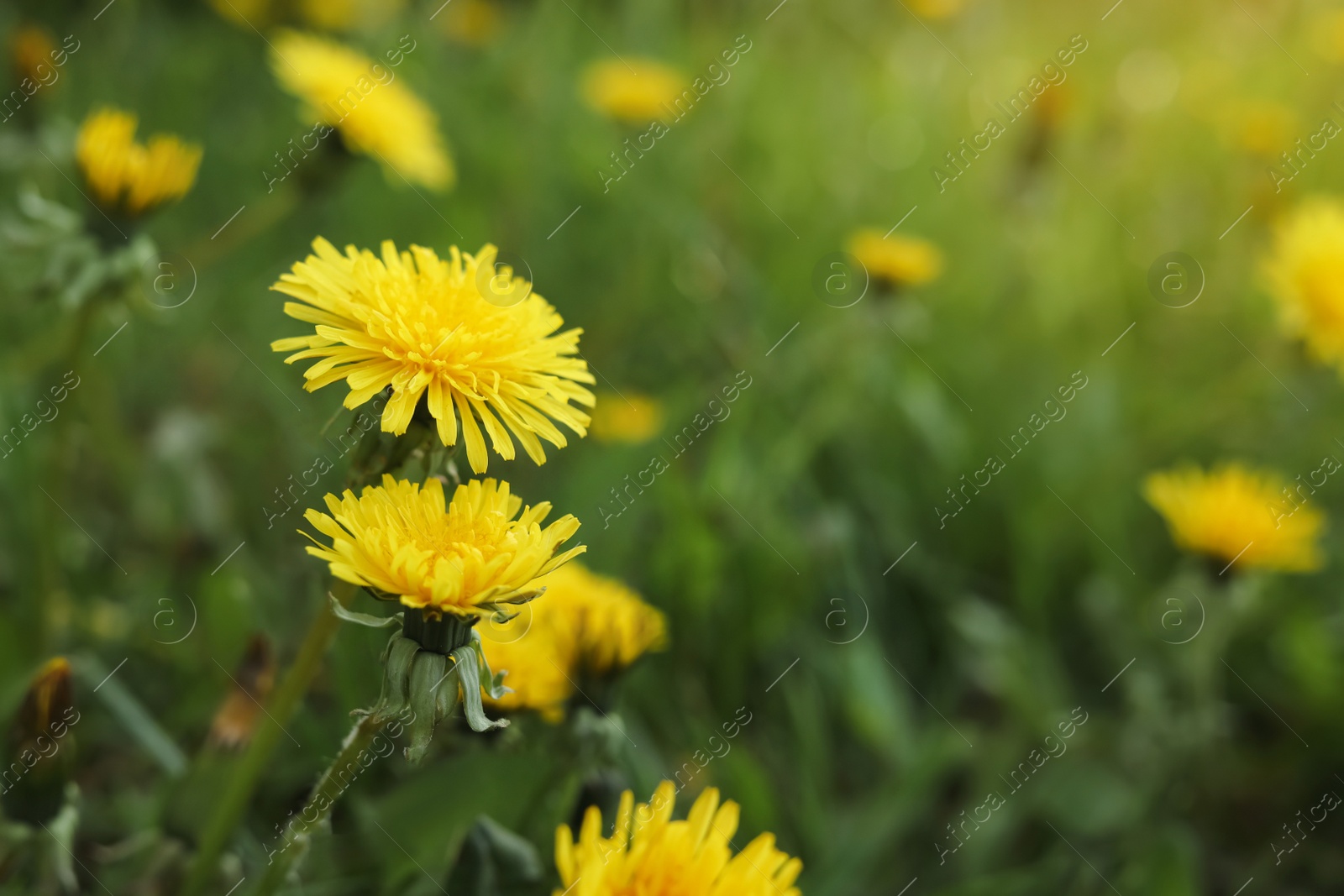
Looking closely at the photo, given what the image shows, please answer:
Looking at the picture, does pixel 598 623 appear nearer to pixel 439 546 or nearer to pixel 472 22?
pixel 439 546

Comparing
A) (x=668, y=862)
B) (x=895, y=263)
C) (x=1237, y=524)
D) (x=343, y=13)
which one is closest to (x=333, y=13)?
(x=343, y=13)

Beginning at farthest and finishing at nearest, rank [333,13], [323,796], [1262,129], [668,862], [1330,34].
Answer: [1330,34] < [333,13] < [1262,129] < [323,796] < [668,862]

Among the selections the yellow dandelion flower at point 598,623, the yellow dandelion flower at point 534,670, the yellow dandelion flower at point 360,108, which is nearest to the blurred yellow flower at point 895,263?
the yellow dandelion flower at point 360,108

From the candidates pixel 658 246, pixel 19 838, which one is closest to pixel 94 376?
pixel 19 838

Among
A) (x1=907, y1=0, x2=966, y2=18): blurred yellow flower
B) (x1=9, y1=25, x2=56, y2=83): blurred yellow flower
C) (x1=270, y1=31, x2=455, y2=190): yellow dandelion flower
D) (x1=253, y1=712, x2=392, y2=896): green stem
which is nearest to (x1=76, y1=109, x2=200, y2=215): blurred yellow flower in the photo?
(x1=270, y1=31, x2=455, y2=190): yellow dandelion flower

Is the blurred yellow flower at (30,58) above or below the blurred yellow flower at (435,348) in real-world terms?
above

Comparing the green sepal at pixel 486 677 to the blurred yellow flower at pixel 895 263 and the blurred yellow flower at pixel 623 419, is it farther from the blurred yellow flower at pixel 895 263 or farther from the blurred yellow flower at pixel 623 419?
the blurred yellow flower at pixel 895 263
